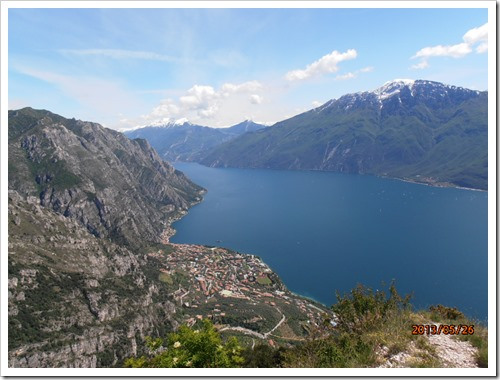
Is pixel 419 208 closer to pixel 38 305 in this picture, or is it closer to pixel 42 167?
pixel 38 305

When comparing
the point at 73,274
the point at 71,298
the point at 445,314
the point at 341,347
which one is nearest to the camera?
the point at 341,347

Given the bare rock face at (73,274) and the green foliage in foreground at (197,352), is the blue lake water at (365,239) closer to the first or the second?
the bare rock face at (73,274)

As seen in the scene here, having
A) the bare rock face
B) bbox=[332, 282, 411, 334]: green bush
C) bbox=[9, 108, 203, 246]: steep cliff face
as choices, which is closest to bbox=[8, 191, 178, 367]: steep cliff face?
the bare rock face

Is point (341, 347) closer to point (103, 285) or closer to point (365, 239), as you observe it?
point (103, 285)

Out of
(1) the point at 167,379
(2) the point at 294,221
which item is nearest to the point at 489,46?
(1) the point at 167,379

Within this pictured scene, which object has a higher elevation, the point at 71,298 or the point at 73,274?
the point at 73,274
